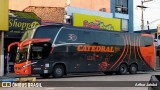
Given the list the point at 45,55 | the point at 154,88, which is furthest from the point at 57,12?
the point at 154,88

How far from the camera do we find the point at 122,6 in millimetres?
43719

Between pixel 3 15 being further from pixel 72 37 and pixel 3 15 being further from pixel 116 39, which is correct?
pixel 116 39

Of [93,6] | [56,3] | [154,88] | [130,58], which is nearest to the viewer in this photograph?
[154,88]

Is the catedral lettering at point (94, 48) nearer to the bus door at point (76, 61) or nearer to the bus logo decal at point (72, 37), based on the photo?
the bus door at point (76, 61)

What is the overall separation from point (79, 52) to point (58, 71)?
220cm

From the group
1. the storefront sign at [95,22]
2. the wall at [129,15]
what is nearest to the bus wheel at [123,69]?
the storefront sign at [95,22]

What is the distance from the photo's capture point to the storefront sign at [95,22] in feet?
113

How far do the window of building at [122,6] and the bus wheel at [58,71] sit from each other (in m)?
20.6

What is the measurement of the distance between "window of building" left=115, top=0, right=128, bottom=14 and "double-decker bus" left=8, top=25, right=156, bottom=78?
530 inches

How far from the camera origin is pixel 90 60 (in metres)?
25.4

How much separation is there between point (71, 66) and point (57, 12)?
40.9ft

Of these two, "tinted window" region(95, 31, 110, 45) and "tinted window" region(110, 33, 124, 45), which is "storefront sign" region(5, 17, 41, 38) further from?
"tinted window" region(110, 33, 124, 45)

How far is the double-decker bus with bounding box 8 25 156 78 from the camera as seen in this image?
74.0ft

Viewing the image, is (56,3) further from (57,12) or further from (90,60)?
(90,60)
